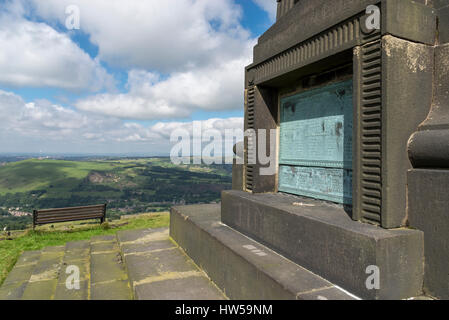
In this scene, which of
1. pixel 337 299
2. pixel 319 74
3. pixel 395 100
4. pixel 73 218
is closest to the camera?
pixel 337 299

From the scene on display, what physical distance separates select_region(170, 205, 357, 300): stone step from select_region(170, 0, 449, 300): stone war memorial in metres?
0.02

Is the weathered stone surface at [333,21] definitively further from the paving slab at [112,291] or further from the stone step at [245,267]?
the paving slab at [112,291]

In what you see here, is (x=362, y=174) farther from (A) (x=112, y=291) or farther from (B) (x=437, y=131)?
(A) (x=112, y=291)

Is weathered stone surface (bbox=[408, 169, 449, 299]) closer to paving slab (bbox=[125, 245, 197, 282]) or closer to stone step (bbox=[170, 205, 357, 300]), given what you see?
stone step (bbox=[170, 205, 357, 300])

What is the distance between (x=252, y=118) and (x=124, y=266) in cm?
342

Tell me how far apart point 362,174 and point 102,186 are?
85.0m

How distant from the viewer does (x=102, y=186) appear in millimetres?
79438

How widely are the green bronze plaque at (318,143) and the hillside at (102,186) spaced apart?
4852cm

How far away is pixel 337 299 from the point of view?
93.1 inches

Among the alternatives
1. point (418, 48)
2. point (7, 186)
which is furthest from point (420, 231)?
point (7, 186)

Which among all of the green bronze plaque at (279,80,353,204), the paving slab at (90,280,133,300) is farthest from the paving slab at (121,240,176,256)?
the green bronze plaque at (279,80,353,204)

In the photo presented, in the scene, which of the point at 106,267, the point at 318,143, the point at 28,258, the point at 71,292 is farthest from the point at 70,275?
the point at 318,143
